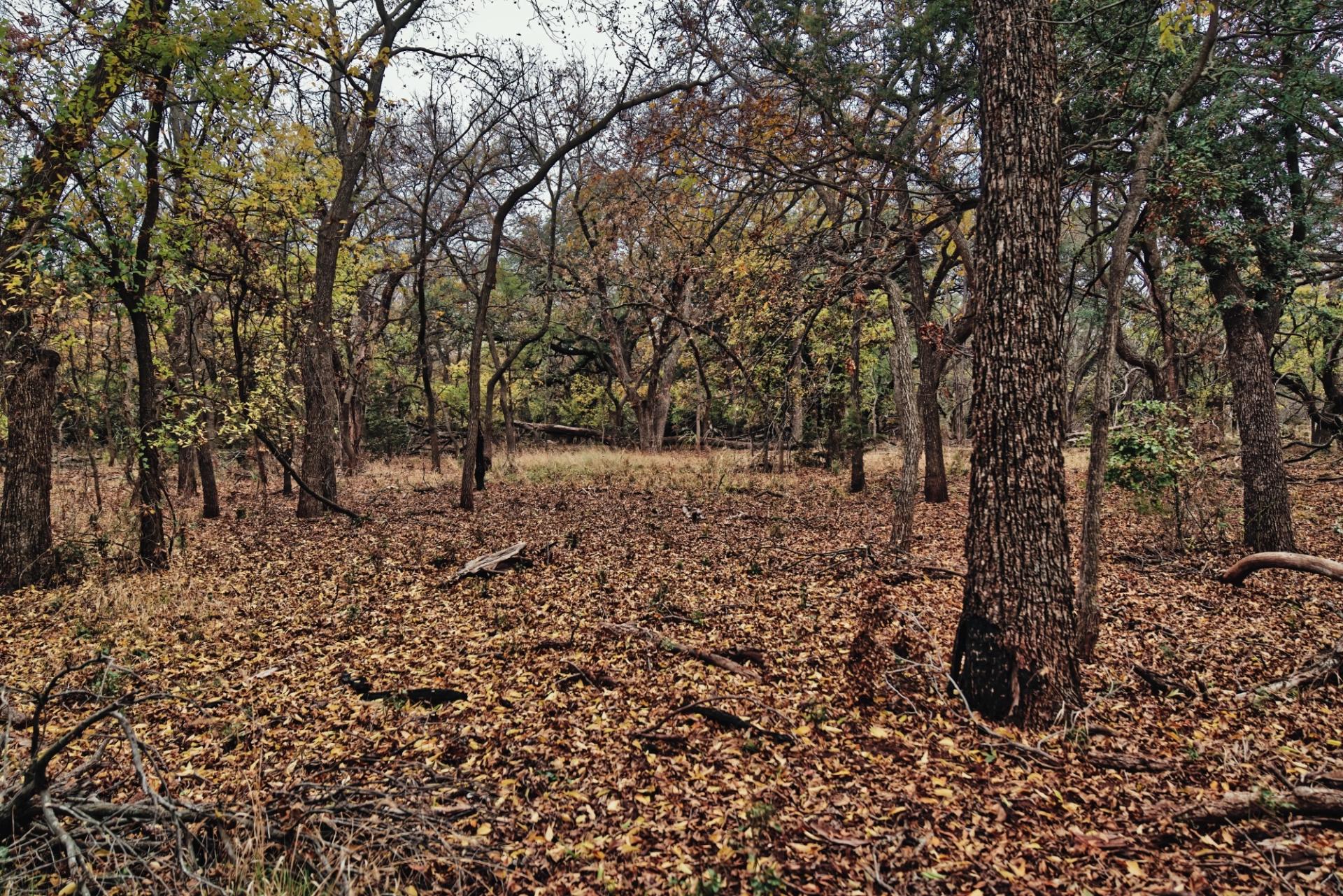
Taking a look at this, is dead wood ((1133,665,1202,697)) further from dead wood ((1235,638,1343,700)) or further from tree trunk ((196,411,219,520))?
tree trunk ((196,411,219,520))

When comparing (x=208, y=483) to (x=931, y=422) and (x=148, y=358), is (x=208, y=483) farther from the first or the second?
(x=931, y=422)

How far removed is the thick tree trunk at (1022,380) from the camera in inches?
144

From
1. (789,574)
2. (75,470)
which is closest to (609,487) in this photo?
(789,574)

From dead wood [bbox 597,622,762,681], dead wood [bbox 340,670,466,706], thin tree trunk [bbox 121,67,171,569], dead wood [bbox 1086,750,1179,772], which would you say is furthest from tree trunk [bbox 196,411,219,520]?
dead wood [bbox 1086,750,1179,772]

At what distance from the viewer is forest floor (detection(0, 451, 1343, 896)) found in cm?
272

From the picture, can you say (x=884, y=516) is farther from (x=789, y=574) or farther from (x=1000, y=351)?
(x=1000, y=351)

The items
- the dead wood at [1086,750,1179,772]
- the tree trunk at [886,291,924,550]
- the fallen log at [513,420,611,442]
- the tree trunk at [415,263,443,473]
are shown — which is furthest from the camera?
the fallen log at [513,420,611,442]

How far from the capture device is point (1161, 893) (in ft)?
8.04

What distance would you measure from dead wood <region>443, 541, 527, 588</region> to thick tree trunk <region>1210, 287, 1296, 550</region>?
8903mm

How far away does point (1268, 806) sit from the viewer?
2.80 metres

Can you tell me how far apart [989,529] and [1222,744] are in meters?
1.65

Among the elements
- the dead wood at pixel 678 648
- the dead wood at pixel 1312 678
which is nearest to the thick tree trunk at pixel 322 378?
the dead wood at pixel 678 648

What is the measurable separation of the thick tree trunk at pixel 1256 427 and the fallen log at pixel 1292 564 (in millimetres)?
3385

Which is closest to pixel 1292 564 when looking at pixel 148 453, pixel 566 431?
pixel 148 453
